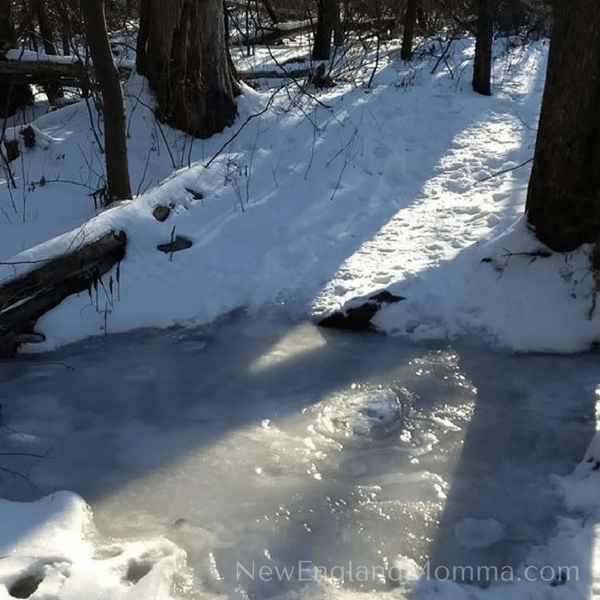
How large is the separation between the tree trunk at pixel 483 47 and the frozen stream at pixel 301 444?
6451 millimetres

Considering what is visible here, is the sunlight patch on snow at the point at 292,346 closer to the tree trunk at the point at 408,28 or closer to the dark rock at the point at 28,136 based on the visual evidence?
the dark rock at the point at 28,136

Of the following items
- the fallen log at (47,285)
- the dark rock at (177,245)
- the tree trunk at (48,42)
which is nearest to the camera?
the fallen log at (47,285)

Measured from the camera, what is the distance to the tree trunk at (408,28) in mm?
11766

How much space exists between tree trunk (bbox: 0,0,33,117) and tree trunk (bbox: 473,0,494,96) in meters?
5.88

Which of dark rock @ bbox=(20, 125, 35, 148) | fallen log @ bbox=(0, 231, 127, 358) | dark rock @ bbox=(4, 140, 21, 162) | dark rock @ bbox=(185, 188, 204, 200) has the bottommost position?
fallen log @ bbox=(0, 231, 127, 358)

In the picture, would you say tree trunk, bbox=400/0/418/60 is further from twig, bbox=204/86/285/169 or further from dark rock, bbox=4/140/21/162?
dark rock, bbox=4/140/21/162

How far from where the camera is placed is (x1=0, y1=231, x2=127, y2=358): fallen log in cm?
526

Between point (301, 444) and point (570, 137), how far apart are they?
3034 millimetres

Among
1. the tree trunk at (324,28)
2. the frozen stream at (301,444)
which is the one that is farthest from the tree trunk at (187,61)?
the tree trunk at (324,28)

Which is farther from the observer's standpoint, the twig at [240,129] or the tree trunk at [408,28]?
the tree trunk at [408,28]

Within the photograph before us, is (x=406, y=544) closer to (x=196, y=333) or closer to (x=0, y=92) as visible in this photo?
(x=196, y=333)

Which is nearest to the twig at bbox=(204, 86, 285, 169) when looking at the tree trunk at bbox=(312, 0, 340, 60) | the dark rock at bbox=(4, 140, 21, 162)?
the dark rock at bbox=(4, 140, 21, 162)

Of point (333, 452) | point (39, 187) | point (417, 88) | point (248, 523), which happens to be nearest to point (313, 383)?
point (333, 452)

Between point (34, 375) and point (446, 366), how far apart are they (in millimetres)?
2593
